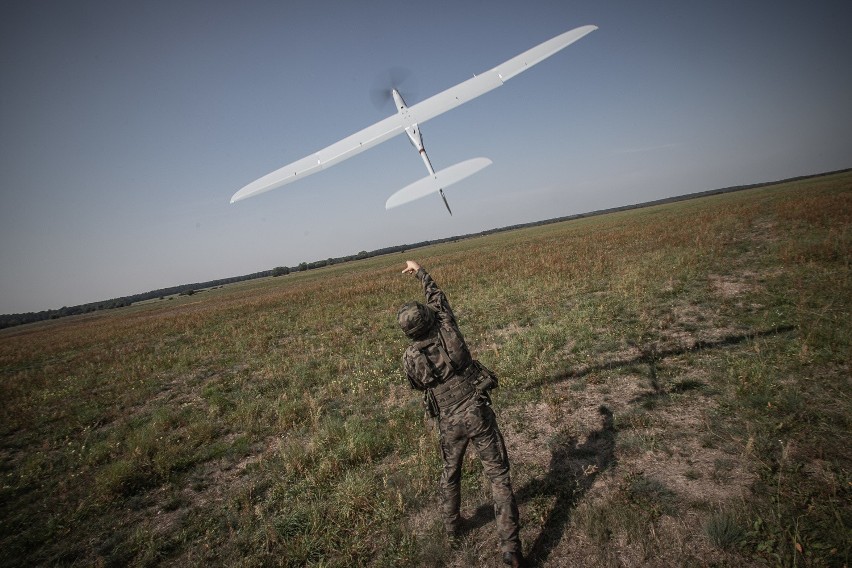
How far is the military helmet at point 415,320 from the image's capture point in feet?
10.5

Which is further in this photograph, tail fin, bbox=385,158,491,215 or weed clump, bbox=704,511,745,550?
tail fin, bbox=385,158,491,215

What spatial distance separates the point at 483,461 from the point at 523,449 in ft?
6.72

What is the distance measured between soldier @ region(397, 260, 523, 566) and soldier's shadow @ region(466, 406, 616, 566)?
0.40 metres

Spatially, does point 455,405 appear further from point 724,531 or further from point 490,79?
point 490,79

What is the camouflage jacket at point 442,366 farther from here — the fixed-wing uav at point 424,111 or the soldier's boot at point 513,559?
the fixed-wing uav at point 424,111

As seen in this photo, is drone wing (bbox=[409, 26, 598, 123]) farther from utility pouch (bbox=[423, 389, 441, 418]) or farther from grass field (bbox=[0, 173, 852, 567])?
grass field (bbox=[0, 173, 852, 567])

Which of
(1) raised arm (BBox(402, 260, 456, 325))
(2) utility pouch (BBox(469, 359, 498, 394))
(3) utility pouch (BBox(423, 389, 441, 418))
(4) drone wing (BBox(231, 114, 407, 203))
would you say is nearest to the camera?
(2) utility pouch (BBox(469, 359, 498, 394))

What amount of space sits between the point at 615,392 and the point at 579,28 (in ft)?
23.1

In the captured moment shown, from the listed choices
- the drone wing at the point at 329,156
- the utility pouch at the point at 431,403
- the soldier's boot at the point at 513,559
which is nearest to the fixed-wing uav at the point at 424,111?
the drone wing at the point at 329,156

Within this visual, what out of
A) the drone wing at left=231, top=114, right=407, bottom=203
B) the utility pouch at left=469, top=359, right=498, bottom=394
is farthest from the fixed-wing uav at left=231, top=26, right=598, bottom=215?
the utility pouch at left=469, top=359, right=498, bottom=394

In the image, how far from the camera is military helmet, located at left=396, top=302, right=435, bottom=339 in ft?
10.5

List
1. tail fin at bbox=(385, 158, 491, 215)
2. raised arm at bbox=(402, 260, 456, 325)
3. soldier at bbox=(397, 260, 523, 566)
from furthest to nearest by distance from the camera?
tail fin at bbox=(385, 158, 491, 215) → raised arm at bbox=(402, 260, 456, 325) → soldier at bbox=(397, 260, 523, 566)

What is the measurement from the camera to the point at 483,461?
3.12m

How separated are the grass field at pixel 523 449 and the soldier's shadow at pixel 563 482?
0.02 metres
